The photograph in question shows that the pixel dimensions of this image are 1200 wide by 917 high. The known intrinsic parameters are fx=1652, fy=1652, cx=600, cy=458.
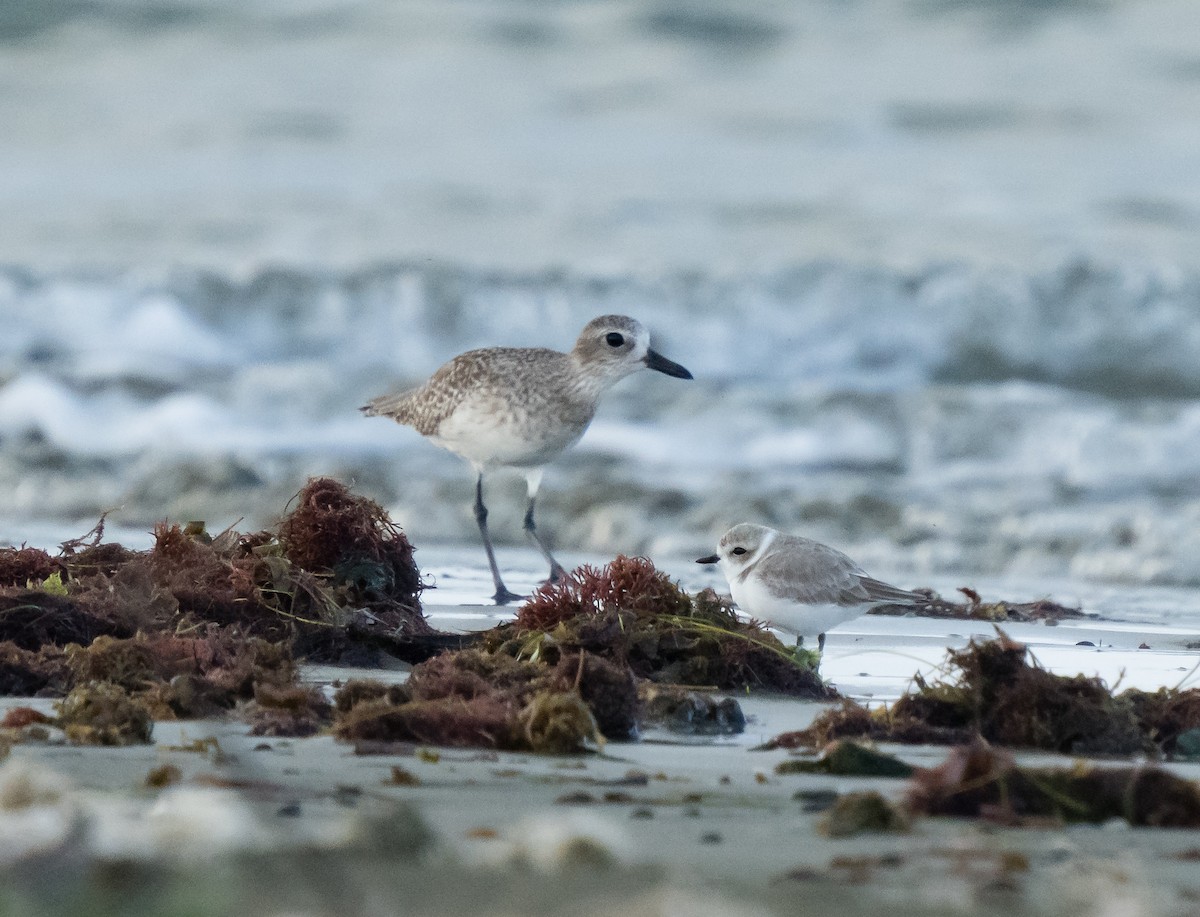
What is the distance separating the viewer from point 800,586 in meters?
5.47

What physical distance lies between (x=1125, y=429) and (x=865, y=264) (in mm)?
5394

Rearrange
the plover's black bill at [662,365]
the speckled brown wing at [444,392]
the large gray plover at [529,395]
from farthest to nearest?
the plover's black bill at [662,365] < the speckled brown wing at [444,392] < the large gray plover at [529,395]

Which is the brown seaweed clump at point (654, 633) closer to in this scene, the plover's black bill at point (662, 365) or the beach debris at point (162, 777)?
the beach debris at point (162, 777)

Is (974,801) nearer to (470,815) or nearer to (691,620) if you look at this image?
(470,815)

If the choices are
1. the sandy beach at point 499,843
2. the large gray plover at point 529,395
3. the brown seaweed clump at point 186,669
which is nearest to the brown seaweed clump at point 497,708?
the sandy beach at point 499,843

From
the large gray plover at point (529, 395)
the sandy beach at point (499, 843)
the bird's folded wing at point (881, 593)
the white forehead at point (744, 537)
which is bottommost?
the sandy beach at point (499, 843)

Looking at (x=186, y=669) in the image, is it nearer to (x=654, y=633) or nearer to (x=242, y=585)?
(x=242, y=585)

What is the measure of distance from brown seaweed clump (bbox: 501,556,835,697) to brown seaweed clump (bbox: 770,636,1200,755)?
2.31 ft

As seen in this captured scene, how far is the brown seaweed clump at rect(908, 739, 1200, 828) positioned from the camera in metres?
2.81

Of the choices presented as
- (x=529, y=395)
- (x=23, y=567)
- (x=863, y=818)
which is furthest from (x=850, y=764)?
(x=529, y=395)

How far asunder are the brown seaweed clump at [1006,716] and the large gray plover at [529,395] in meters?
4.40

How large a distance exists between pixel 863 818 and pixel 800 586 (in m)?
2.82

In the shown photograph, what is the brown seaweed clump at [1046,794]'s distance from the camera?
2.81 m

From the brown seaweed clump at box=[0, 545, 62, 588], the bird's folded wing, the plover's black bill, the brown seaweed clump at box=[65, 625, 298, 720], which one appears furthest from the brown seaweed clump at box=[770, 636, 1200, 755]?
the plover's black bill
